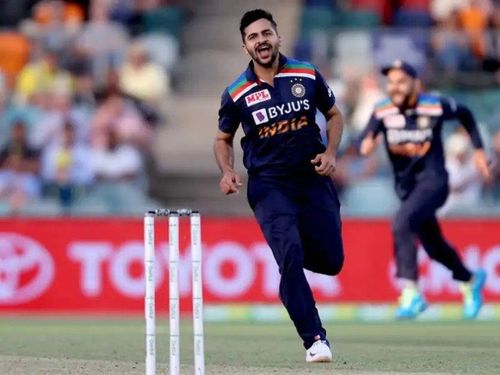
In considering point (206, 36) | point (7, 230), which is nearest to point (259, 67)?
point (7, 230)

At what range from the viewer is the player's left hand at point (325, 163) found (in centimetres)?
865

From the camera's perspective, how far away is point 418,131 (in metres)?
12.8

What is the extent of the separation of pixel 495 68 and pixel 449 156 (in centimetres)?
148

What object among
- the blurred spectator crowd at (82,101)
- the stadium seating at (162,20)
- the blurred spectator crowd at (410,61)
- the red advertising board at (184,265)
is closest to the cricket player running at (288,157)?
the red advertising board at (184,265)

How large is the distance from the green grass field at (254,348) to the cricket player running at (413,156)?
0.60 m

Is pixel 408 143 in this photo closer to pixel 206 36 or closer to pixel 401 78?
pixel 401 78

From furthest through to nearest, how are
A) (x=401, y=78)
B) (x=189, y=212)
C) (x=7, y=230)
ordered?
(x=7, y=230) → (x=401, y=78) → (x=189, y=212)

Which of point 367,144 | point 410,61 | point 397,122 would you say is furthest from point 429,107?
point 410,61

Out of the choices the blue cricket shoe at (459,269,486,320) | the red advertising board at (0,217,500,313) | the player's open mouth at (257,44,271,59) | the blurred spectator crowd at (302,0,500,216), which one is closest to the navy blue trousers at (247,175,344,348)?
the player's open mouth at (257,44,271,59)

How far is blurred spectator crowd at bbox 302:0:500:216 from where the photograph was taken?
16.5 metres

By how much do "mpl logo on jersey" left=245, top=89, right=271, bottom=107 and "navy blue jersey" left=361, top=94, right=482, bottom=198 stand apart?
4.00m

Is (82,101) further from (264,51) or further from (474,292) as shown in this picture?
(264,51)

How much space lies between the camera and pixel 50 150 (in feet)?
54.9

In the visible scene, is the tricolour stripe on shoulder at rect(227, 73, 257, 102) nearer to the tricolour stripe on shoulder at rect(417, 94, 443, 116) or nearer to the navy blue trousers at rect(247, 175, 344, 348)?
the navy blue trousers at rect(247, 175, 344, 348)
